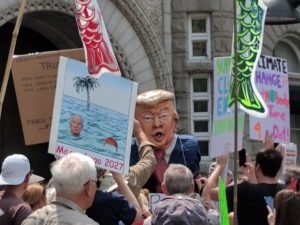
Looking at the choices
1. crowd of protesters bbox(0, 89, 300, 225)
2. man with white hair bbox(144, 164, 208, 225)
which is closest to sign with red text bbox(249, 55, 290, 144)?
crowd of protesters bbox(0, 89, 300, 225)

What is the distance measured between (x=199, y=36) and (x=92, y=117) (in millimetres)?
8278

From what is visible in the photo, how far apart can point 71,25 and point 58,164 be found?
8918 mm

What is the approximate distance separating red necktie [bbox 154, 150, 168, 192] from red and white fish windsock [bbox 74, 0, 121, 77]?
0.95 m

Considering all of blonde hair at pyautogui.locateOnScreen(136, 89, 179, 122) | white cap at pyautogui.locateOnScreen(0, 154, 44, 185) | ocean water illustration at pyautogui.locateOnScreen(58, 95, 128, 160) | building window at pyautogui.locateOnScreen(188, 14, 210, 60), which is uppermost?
building window at pyautogui.locateOnScreen(188, 14, 210, 60)

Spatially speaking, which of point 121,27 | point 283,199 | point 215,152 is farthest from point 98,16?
point 121,27

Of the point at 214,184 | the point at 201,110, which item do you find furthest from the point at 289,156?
the point at 201,110

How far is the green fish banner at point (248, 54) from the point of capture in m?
6.25

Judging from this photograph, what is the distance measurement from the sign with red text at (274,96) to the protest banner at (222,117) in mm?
419

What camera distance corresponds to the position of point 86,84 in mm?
5410

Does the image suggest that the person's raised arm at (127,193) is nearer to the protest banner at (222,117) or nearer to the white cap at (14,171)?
the white cap at (14,171)

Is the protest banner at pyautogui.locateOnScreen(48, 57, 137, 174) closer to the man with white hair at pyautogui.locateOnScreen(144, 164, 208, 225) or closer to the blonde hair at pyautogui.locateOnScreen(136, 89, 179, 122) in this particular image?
the man with white hair at pyautogui.locateOnScreen(144, 164, 208, 225)

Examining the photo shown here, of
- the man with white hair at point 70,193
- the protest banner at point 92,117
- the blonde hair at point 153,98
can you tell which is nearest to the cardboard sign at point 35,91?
the protest banner at point 92,117

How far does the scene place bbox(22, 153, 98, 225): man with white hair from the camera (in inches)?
143

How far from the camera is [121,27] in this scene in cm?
1235
